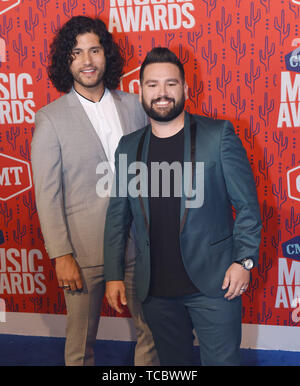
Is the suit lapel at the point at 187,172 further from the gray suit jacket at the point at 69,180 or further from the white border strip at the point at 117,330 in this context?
the white border strip at the point at 117,330

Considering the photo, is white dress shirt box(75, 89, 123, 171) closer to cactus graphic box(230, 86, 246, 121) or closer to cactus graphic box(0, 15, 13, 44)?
cactus graphic box(230, 86, 246, 121)

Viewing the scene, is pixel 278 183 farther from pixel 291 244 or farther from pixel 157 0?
pixel 157 0

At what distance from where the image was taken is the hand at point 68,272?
7.11ft

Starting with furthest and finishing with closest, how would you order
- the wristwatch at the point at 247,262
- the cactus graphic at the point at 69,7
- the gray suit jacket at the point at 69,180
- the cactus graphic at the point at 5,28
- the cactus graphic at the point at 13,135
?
the cactus graphic at the point at 13,135 < the cactus graphic at the point at 5,28 < the cactus graphic at the point at 69,7 < the gray suit jacket at the point at 69,180 < the wristwatch at the point at 247,262

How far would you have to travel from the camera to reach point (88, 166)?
2209 millimetres

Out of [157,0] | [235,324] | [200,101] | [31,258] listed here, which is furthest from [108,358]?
[157,0]

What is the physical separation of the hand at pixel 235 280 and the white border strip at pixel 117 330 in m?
1.41

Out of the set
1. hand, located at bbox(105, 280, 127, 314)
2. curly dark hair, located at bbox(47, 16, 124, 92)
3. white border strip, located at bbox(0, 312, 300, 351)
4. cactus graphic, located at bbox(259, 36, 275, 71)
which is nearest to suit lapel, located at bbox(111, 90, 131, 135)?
curly dark hair, located at bbox(47, 16, 124, 92)

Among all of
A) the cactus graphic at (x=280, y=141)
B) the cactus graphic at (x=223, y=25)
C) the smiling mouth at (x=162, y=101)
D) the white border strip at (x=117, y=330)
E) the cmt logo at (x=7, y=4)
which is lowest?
the white border strip at (x=117, y=330)

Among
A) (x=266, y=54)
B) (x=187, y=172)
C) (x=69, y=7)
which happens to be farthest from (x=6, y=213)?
(x=266, y=54)

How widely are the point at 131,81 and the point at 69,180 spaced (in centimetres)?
105

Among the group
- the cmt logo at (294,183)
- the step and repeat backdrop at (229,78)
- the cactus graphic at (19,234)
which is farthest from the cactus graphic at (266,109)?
the cactus graphic at (19,234)

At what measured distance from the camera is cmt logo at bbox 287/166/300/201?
2.86 metres
